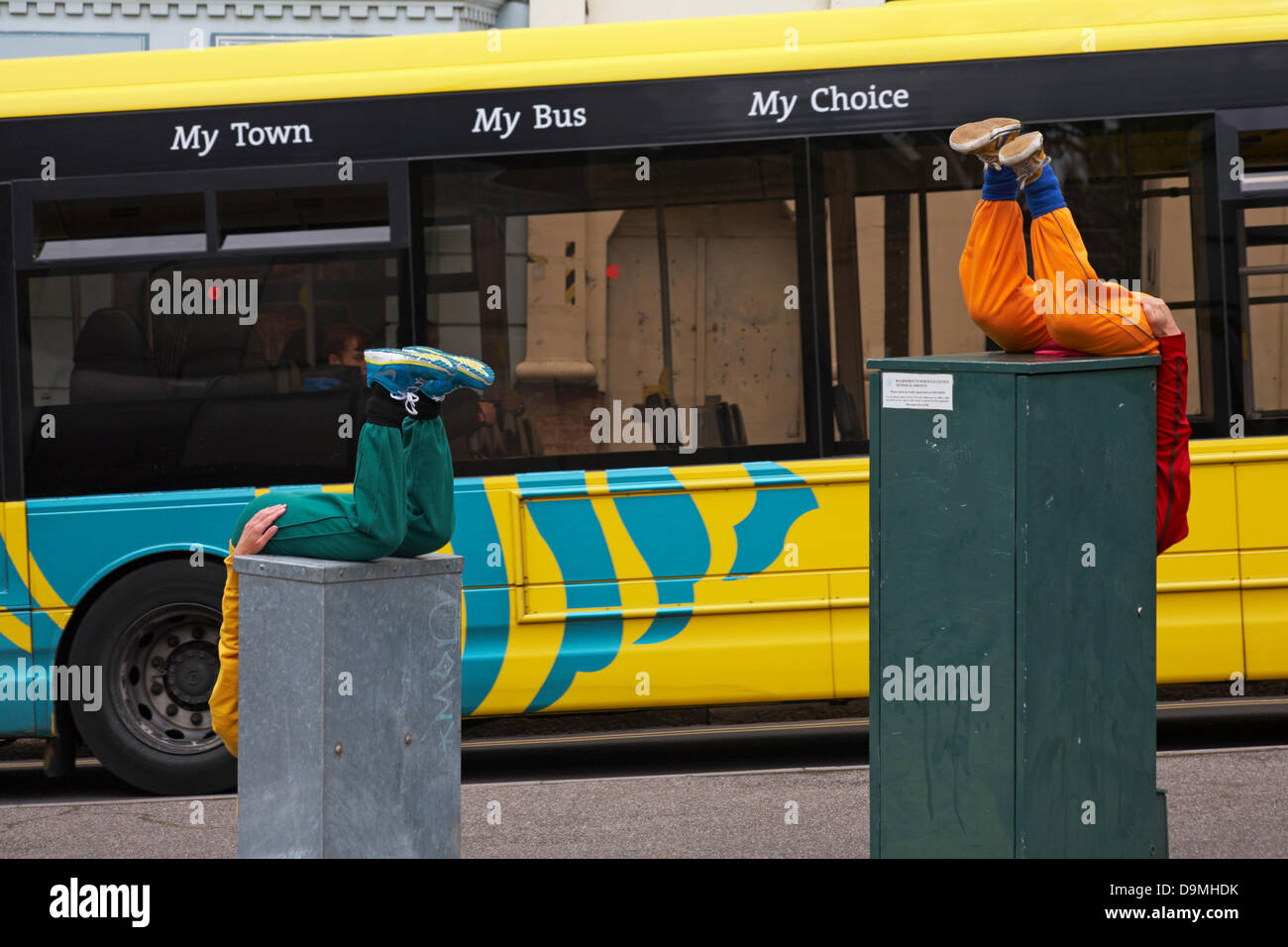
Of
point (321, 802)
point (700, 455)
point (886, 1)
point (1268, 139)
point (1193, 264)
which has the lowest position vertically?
point (321, 802)

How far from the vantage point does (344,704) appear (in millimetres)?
3922

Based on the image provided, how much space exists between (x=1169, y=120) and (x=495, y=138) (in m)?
3.09

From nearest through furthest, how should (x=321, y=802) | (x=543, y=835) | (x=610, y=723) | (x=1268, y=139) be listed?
(x=321, y=802)
(x=543, y=835)
(x=1268, y=139)
(x=610, y=723)

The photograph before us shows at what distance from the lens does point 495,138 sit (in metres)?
7.20

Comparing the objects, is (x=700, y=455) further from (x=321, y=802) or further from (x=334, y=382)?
(x=321, y=802)

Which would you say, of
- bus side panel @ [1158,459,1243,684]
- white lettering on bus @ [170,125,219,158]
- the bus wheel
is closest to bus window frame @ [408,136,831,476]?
white lettering on bus @ [170,125,219,158]

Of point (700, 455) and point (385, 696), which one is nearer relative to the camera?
point (385, 696)

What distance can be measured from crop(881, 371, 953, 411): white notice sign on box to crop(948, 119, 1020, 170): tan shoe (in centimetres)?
59

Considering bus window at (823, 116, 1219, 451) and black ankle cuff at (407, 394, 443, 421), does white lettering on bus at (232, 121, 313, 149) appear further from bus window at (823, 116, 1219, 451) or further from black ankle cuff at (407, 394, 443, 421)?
black ankle cuff at (407, 394, 443, 421)

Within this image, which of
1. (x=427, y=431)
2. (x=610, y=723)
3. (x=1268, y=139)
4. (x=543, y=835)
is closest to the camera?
(x=427, y=431)

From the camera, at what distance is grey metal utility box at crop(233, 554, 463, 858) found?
12.8ft

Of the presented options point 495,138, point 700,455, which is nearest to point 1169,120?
point 700,455

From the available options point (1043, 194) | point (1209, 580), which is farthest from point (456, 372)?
point (1209, 580)

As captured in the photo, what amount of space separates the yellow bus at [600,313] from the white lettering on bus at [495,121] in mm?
25
